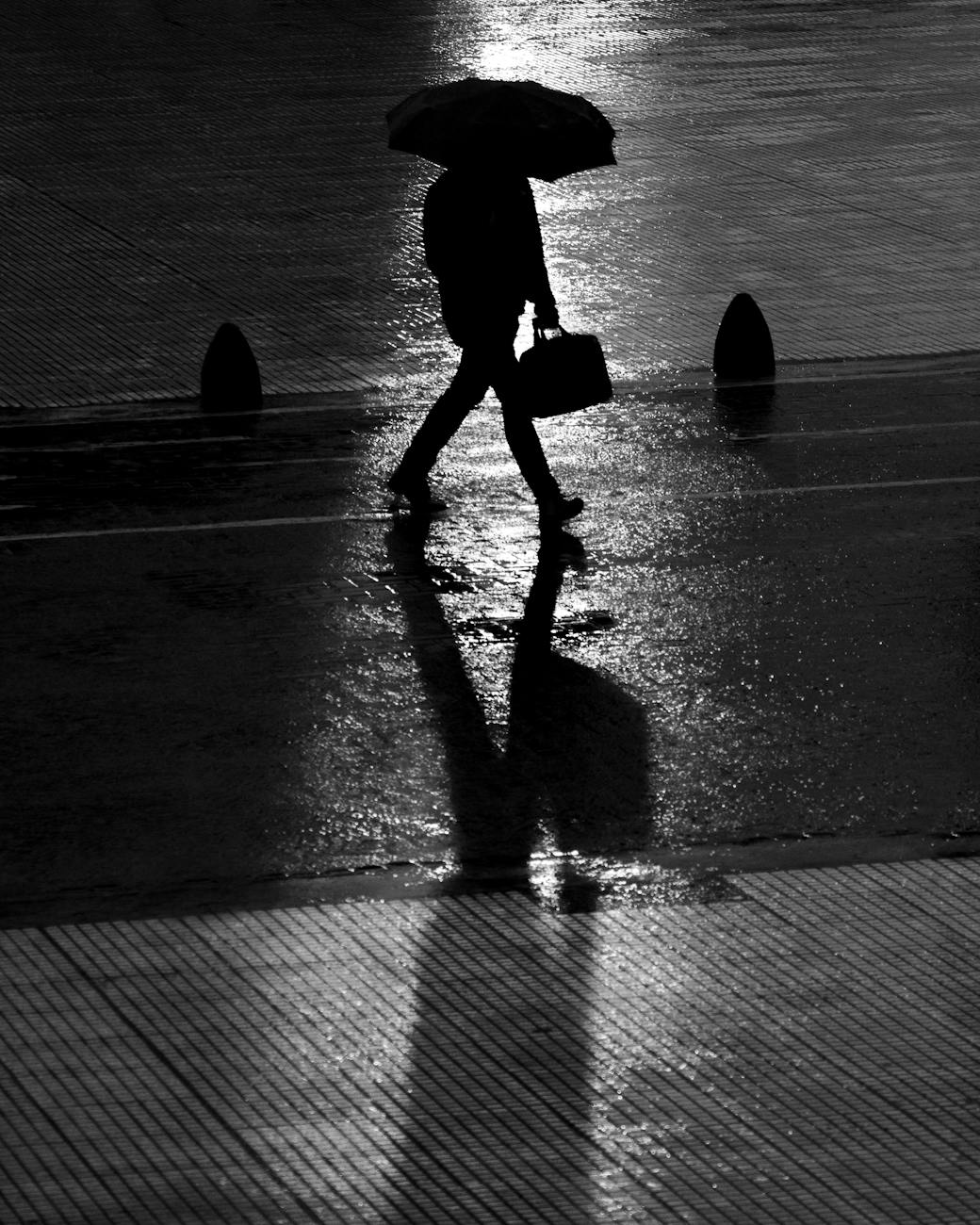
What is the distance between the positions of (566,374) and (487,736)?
2.76 meters

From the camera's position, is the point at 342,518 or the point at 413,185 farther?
the point at 413,185

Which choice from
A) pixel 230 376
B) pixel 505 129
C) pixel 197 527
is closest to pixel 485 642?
pixel 197 527

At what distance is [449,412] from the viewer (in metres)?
10.4

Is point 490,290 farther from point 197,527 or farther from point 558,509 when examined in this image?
point 197,527

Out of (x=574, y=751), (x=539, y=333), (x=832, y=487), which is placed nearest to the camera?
(x=574, y=751)

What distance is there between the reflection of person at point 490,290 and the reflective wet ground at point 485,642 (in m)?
0.35

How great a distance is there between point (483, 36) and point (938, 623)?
1653 cm

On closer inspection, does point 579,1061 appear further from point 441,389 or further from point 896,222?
point 896,222

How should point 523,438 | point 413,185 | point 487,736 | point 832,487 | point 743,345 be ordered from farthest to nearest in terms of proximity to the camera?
point 413,185 → point 743,345 → point 832,487 → point 523,438 → point 487,736

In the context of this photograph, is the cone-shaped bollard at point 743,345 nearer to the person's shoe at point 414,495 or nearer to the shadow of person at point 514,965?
the person's shoe at point 414,495

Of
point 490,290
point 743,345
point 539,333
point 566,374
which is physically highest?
point 490,290

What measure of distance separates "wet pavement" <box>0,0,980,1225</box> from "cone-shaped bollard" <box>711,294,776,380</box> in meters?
0.15

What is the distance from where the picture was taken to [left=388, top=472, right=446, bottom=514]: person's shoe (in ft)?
34.5

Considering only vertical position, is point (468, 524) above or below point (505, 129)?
below
